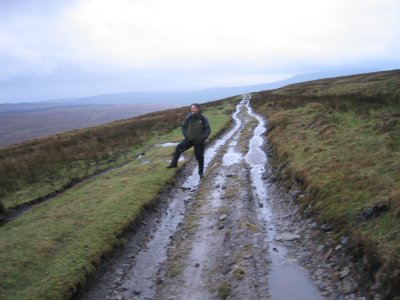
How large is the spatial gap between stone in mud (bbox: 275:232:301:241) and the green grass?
16.8 ft

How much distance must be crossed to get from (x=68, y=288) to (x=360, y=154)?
40.1 feet

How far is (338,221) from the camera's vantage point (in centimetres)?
1039

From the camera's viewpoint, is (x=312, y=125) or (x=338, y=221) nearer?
(x=338, y=221)

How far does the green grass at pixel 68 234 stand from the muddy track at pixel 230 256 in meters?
0.58

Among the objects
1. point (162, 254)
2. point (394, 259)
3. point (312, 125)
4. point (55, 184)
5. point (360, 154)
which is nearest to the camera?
point (394, 259)

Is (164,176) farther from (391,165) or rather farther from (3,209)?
(391,165)

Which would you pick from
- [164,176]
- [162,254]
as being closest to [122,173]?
[164,176]

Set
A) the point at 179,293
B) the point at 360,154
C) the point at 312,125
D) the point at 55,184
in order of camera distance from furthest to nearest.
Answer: the point at 312,125 < the point at 55,184 < the point at 360,154 < the point at 179,293

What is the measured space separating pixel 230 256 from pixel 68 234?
543cm

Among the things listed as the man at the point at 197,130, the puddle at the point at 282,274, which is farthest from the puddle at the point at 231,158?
the puddle at the point at 282,274

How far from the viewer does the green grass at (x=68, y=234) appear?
29.4ft

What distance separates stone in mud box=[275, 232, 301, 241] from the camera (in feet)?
36.1

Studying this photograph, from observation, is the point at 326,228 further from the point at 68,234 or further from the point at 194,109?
the point at 194,109

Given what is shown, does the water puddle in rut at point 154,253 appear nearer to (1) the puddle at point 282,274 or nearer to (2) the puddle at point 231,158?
(1) the puddle at point 282,274
